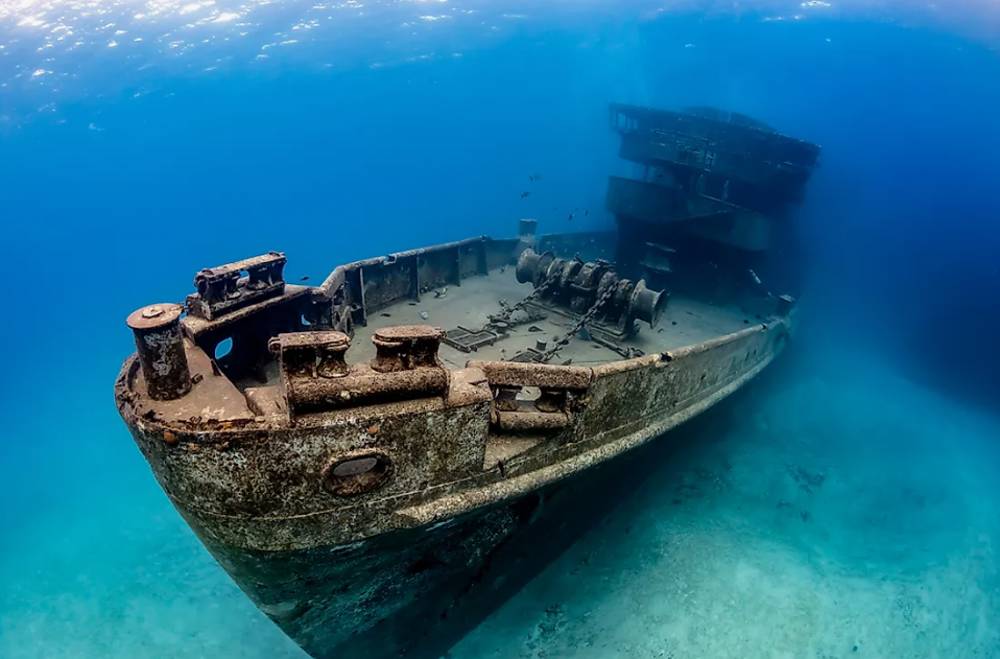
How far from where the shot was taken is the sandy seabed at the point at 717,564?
727cm

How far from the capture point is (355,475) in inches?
138

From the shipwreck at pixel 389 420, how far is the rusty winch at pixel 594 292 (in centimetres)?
4

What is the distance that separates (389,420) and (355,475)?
0.48 m

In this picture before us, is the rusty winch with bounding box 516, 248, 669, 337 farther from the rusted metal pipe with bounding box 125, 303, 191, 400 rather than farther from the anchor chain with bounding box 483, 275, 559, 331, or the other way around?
the rusted metal pipe with bounding box 125, 303, 191, 400

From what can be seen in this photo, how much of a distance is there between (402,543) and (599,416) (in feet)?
7.15

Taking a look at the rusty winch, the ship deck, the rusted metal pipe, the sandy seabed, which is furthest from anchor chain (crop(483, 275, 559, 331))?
the rusted metal pipe

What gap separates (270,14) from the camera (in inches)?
1380

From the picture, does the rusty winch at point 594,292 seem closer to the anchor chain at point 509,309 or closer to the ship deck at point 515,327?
the anchor chain at point 509,309

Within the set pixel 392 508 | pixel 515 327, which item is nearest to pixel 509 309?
pixel 515 327

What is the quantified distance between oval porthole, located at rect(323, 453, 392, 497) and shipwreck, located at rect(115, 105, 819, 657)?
0.5 inches

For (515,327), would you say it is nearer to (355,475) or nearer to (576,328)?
(576,328)

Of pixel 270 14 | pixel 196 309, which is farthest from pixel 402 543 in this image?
pixel 270 14

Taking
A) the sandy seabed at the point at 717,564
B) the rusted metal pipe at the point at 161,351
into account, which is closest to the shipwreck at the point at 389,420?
the rusted metal pipe at the point at 161,351

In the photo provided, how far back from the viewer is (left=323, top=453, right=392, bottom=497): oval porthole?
3.36 metres
